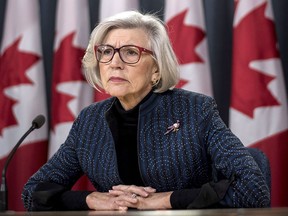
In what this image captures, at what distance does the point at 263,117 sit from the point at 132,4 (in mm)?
1088

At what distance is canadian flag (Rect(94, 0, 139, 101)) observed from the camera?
12.0ft

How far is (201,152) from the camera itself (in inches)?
90.1

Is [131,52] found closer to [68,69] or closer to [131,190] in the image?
[131,190]

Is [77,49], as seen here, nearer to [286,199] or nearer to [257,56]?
[257,56]

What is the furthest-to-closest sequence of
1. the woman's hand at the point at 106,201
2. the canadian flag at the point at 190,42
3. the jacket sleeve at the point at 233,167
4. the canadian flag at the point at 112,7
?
1. the canadian flag at the point at 112,7
2. the canadian flag at the point at 190,42
3. the woman's hand at the point at 106,201
4. the jacket sleeve at the point at 233,167

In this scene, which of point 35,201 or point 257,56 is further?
point 257,56

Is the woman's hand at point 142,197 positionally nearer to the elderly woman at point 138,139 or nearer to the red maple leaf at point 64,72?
the elderly woman at point 138,139

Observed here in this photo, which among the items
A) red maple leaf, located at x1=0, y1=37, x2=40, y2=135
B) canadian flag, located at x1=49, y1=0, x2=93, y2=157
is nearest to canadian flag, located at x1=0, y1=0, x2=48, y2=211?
red maple leaf, located at x1=0, y1=37, x2=40, y2=135

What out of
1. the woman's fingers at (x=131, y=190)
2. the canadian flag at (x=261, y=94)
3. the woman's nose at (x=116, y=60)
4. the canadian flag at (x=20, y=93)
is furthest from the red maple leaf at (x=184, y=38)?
the woman's fingers at (x=131, y=190)

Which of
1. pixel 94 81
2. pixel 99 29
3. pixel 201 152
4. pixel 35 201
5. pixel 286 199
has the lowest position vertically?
pixel 286 199

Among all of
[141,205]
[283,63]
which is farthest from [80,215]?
[283,63]

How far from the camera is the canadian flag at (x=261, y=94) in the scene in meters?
3.44

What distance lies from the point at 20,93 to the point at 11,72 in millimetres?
155

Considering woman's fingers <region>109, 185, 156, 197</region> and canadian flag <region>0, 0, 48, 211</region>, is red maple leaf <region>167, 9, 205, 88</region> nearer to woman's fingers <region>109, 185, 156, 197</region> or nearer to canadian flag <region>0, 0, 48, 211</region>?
canadian flag <region>0, 0, 48, 211</region>
